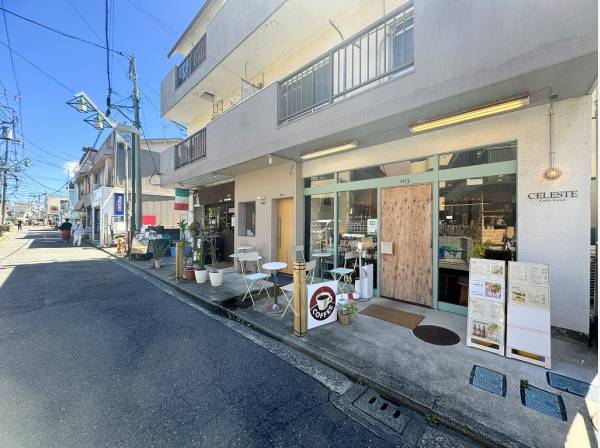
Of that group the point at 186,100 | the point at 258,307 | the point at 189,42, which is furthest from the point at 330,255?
the point at 189,42

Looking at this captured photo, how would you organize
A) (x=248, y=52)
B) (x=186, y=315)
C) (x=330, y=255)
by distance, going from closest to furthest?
1. (x=186, y=315)
2. (x=330, y=255)
3. (x=248, y=52)

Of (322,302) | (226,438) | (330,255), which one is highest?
(330,255)

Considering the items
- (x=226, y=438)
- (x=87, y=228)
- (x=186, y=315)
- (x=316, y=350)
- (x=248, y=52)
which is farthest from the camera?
(x=87, y=228)

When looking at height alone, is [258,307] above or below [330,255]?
below

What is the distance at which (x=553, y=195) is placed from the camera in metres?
3.68

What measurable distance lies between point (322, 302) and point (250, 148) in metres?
4.53

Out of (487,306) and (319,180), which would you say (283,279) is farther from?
(487,306)

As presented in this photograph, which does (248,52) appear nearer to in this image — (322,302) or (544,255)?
(322,302)

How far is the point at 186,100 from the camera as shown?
10445mm

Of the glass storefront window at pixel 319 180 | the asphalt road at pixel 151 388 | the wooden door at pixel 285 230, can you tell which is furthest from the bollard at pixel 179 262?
the glass storefront window at pixel 319 180

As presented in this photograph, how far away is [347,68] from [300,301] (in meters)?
5.49

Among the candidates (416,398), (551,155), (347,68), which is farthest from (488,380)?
(347,68)

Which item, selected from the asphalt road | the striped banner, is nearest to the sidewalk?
the asphalt road

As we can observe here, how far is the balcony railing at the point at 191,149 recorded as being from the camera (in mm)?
9188
